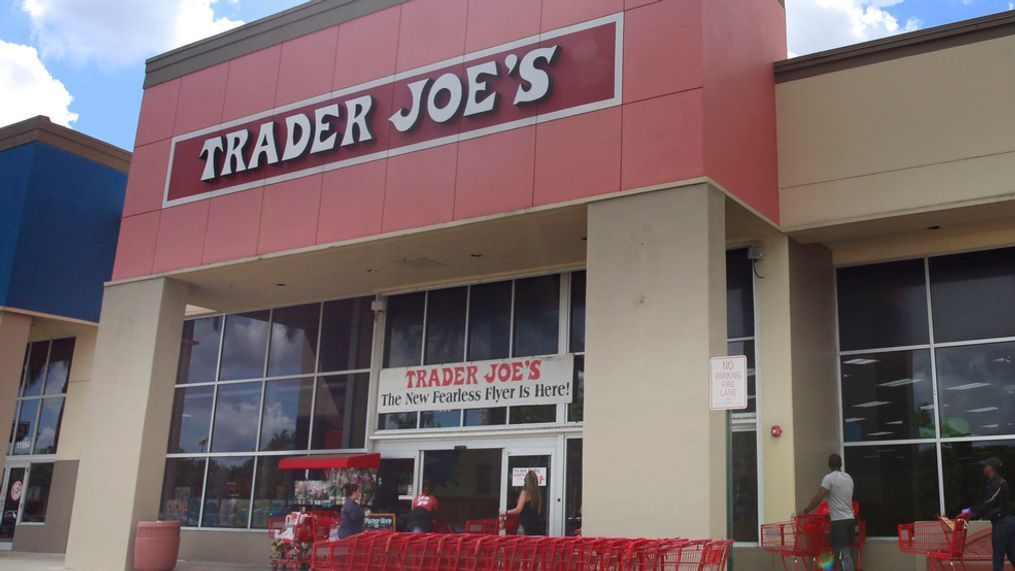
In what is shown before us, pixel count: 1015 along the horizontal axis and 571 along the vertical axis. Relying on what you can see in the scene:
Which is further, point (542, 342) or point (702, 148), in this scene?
point (542, 342)

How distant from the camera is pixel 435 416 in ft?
58.6

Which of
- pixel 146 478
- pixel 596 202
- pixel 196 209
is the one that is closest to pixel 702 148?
pixel 596 202

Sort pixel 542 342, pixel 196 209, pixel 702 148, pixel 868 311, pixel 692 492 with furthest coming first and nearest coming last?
pixel 196 209 < pixel 542 342 < pixel 868 311 < pixel 702 148 < pixel 692 492

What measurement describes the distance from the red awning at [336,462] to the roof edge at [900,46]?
9908mm

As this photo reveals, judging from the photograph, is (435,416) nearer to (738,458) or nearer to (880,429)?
(738,458)

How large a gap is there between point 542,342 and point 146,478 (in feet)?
25.8

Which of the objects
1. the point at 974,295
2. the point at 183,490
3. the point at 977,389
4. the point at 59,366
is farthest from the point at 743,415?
the point at 59,366

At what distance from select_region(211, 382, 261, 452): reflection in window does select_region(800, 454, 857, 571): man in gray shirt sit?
12.4 m

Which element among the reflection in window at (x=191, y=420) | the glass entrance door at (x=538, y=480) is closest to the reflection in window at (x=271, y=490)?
the reflection in window at (x=191, y=420)

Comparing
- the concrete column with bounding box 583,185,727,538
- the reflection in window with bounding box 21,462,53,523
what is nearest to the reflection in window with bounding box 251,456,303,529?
the reflection in window with bounding box 21,462,53,523

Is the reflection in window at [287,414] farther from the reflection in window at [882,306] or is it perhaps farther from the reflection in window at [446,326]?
the reflection in window at [882,306]

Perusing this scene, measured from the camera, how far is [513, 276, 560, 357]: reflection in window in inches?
666

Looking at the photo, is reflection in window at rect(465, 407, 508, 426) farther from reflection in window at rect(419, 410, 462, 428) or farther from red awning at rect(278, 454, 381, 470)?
red awning at rect(278, 454, 381, 470)

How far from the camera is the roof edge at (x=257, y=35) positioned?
17438 millimetres
